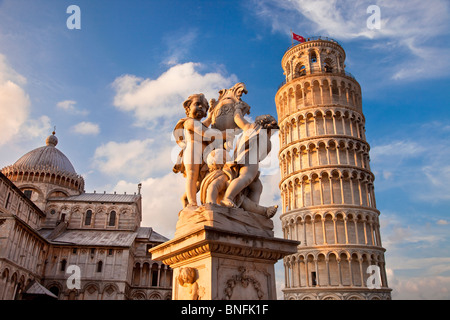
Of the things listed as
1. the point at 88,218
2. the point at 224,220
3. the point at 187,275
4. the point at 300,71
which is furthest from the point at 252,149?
the point at 88,218

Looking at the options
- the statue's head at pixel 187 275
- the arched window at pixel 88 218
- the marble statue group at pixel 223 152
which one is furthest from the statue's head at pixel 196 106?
the arched window at pixel 88 218

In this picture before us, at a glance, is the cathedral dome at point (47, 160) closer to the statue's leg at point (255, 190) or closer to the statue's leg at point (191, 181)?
the statue's leg at point (191, 181)

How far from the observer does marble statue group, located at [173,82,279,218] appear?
472 cm

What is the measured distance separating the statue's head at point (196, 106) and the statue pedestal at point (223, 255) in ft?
4.85

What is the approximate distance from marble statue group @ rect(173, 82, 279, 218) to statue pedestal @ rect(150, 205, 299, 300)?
30cm

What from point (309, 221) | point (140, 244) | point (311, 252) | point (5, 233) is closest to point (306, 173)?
point (309, 221)

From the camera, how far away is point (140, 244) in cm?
4956

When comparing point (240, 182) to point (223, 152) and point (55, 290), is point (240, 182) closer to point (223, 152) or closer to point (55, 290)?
point (223, 152)

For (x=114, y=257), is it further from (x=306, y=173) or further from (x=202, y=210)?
(x=202, y=210)

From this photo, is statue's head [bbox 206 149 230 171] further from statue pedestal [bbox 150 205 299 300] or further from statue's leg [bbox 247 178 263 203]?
statue pedestal [bbox 150 205 299 300]

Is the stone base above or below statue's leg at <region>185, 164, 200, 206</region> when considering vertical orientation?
below

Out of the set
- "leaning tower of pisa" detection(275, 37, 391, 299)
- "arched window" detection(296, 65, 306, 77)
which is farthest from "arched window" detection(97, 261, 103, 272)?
"arched window" detection(296, 65, 306, 77)

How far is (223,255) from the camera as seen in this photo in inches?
158
